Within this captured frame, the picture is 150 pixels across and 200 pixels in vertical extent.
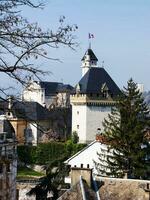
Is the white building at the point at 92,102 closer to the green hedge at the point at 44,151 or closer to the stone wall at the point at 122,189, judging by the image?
the green hedge at the point at 44,151

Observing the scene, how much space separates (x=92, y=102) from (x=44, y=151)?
9.19 m

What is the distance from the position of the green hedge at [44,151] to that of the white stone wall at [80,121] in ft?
13.4

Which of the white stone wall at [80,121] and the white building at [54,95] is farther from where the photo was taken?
the white building at [54,95]

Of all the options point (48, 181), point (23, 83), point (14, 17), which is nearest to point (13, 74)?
point (23, 83)

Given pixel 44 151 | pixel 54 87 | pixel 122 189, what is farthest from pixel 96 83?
pixel 122 189

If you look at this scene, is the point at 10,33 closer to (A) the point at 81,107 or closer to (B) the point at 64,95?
(A) the point at 81,107

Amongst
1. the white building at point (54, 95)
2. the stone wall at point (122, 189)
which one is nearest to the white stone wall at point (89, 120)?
the white building at point (54, 95)

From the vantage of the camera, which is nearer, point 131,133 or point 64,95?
point 131,133

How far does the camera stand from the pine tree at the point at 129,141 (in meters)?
41.0

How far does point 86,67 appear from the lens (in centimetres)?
8425

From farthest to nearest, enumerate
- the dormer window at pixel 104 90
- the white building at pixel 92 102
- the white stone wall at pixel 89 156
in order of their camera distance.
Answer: the dormer window at pixel 104 90 → the white building at pixel 92 102 → the white stone wall at pixel 89 156

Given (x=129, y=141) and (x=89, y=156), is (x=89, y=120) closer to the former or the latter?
(x=89, y=156)

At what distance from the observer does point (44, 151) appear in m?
66.1

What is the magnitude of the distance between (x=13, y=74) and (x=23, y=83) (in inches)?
9.2
